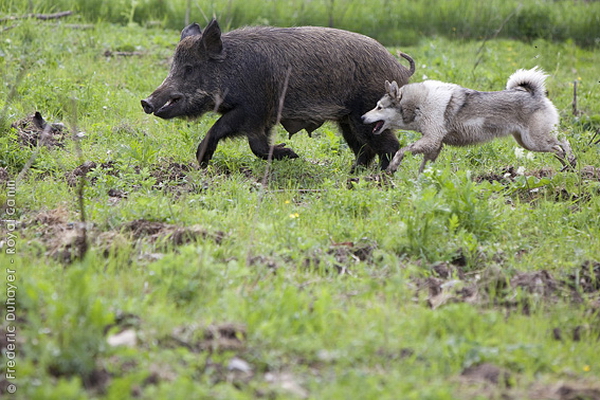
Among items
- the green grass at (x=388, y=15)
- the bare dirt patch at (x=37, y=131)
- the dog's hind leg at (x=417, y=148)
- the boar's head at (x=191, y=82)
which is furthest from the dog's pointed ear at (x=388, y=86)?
the green grass at (x=388, y=15)

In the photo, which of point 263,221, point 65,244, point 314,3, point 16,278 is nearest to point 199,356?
point 16,278

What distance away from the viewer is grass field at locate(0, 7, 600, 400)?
316 cm

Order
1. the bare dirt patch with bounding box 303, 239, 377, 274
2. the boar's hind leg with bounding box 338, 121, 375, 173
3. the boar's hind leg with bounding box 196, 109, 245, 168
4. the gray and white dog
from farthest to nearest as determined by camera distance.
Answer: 1. the boar's hind leg with bounding box 338, 121, 375, 173
2. the boar's hind leg with bounding box 196, 109, 245, 168
3. the gray and white dog
4. the bare dirt patch with bounding box 303, 239, 377, 274

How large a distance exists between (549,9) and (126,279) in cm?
1093

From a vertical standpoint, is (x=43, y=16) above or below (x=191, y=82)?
below

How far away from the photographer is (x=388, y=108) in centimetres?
646

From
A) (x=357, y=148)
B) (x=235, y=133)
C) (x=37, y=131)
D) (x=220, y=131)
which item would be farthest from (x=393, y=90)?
(x=37, y=131)

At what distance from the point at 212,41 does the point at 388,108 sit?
1.78 m

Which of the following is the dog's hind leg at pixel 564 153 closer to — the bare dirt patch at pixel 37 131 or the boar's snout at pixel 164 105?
the boar's snout at pixel 164 105

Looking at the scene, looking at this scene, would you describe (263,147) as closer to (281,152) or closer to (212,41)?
(281,152)

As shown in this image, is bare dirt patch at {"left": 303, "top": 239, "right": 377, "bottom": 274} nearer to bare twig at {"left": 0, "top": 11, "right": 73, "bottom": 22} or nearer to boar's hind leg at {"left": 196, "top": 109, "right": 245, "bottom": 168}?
boar's hind leg at {"left": 196, "top": 109, "right": 245, "bottom": 168}

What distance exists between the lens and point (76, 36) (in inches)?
407

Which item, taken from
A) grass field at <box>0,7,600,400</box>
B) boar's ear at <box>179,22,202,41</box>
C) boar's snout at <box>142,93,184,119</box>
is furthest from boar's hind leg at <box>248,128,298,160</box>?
boar's ear at <box>179,22,202,41</box>

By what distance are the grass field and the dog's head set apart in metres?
0.53
